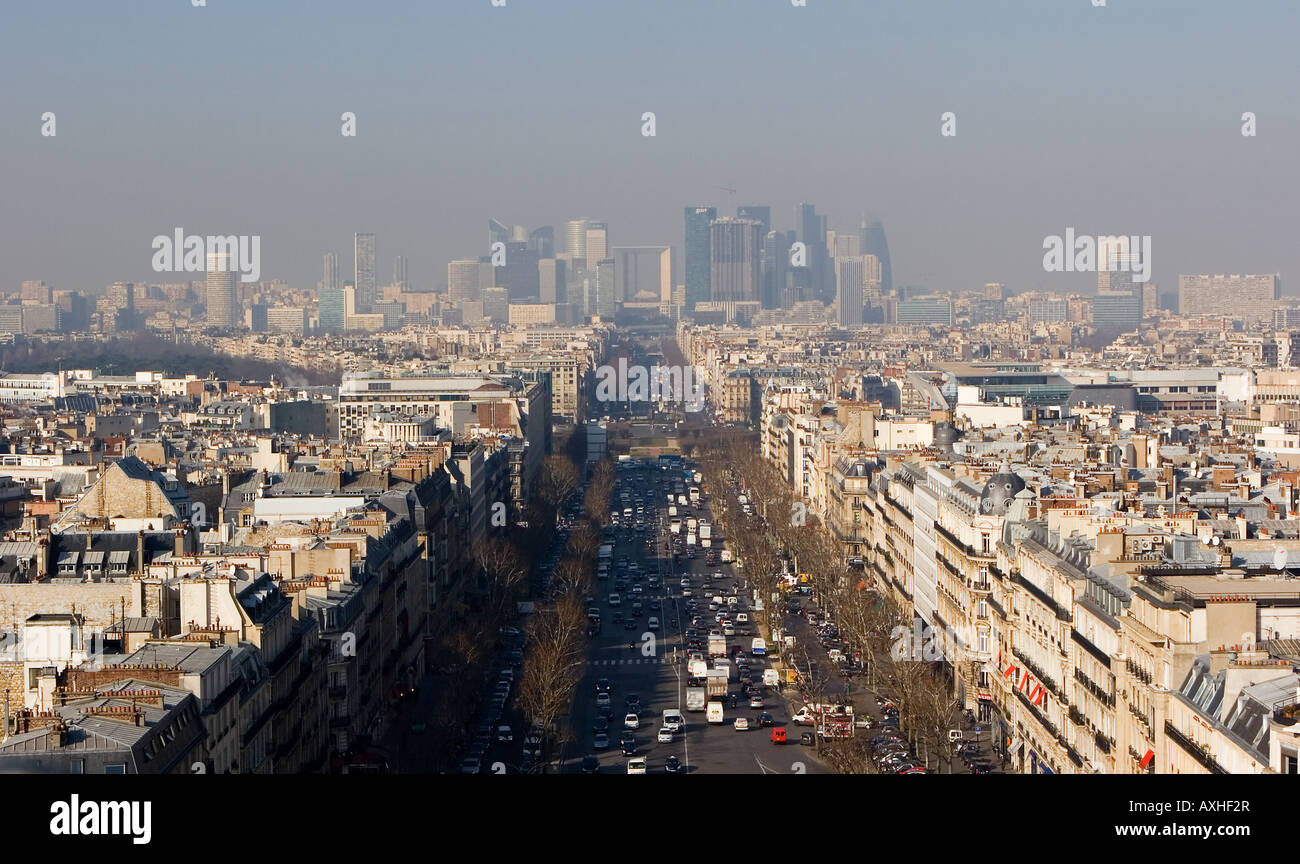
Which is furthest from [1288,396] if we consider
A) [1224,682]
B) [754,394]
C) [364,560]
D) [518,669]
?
[1224,682]

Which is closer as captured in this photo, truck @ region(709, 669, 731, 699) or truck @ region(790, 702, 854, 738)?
truck @ region(790, 702, 854, 738)

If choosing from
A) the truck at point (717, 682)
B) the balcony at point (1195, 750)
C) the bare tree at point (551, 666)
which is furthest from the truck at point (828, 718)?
the balcony at point (1195, 750)

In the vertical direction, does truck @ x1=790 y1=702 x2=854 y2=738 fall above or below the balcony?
below

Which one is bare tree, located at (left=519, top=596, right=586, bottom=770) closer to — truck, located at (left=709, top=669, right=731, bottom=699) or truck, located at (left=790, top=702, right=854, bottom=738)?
truck, located at (left=709, top=669, right=731, bottom=699)

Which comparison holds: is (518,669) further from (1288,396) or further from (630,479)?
(1288,396)

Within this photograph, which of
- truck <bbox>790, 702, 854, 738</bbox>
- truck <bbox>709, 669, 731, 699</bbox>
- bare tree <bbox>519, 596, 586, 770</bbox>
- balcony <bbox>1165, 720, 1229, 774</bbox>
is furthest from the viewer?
truck <bbox>709, 669, 731, 699</bbox>

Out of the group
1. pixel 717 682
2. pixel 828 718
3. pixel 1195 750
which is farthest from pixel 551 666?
pixel 1195 750

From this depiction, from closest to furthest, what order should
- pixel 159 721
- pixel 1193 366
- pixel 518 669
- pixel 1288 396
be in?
pixel 159 721
pixel 518 669
pixel 1288 396
pixel 1193 366

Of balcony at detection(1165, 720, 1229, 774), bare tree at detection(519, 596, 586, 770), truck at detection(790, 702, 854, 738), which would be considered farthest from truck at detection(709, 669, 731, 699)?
balcony at detection(1165, 720, 1229, 774)
